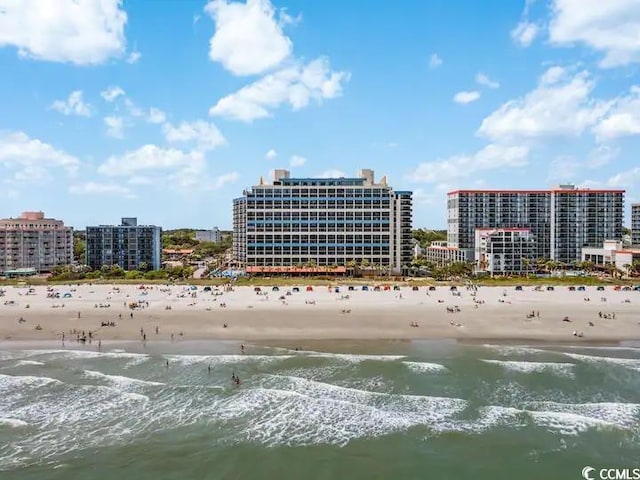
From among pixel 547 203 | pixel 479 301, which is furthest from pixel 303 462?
pixel 547 203

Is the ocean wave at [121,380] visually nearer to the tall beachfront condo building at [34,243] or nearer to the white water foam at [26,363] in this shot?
the white water foam at [26,363]

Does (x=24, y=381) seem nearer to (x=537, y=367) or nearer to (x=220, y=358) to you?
(x=220, y=358)

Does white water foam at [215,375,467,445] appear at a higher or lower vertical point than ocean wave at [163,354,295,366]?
lower

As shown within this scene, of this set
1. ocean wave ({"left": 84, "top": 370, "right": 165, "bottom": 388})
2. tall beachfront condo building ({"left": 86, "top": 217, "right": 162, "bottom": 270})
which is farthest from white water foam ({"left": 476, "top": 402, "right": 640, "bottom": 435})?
tall beachfront condo building ({"left": 86, "top": 217, "right": 162, "bottom": 270})

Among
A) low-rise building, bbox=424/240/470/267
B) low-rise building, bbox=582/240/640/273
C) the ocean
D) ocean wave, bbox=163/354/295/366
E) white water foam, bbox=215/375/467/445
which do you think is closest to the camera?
the ocean

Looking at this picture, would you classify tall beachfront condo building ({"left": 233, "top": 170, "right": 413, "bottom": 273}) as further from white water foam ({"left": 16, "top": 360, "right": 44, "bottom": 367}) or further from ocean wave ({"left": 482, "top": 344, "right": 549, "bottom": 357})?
white water foam ({"left": 16, "top": 360, "right": 44, "bottom": 367})

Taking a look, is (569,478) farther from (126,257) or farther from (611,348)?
(126,257)

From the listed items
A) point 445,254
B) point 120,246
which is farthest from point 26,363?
point 445,254
